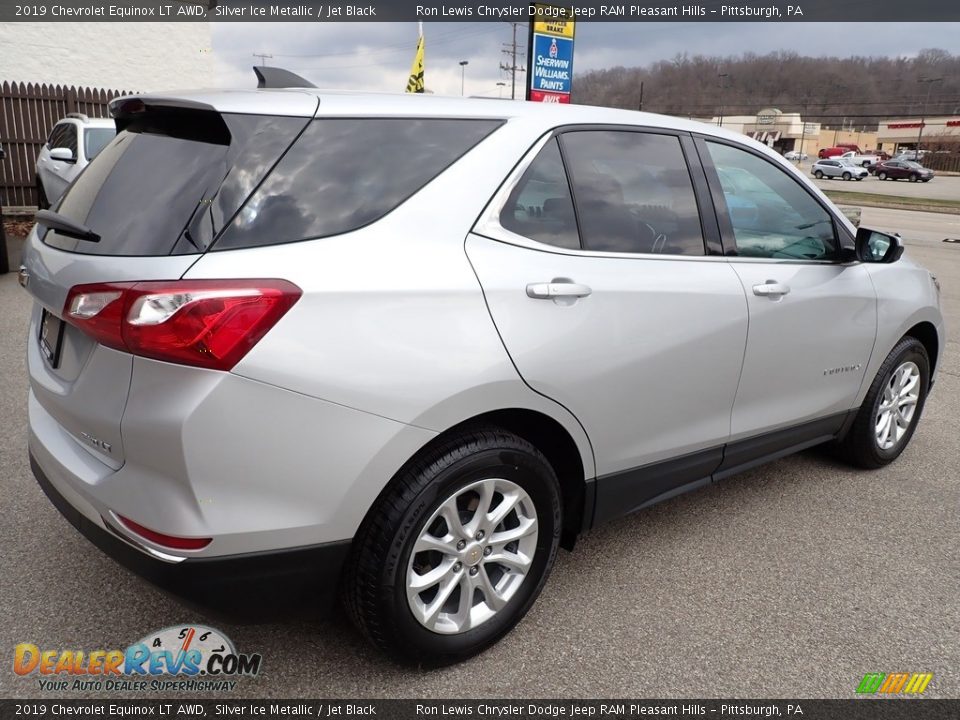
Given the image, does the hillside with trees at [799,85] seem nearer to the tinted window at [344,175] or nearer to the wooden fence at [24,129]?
the wooden fence at [24,129]

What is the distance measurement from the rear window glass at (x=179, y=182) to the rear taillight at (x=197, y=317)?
131mm

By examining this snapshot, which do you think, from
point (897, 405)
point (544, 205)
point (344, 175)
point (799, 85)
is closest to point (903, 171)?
point (799, 85)

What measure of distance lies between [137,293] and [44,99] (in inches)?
627

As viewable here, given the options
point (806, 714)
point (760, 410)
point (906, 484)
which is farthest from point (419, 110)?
point (906, 484)

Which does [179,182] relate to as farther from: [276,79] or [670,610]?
[670,610]

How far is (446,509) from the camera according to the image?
2275mm

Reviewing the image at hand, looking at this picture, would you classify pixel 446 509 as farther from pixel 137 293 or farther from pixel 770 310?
pixel 770 310

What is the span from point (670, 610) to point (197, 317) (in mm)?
1966

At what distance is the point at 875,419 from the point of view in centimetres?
398

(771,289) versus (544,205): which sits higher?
(544,205)

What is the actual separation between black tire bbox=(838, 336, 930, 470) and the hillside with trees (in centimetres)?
A: 4536

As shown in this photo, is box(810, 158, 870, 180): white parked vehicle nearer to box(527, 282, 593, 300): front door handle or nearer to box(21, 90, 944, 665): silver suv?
box(21, 90, 944, 665): silver suv

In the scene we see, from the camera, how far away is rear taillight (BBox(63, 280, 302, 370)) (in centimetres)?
187

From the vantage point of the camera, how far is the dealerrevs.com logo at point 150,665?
7.78 feet
